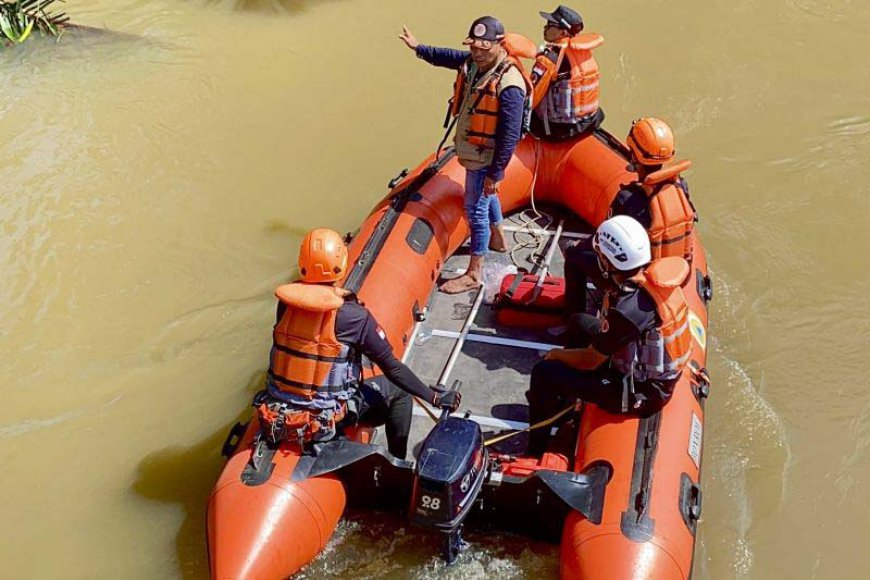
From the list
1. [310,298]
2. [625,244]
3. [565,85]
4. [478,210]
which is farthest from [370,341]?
[565,85]

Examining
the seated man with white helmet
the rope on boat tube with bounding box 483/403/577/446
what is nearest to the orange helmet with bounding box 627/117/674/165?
the seated man with white helmet

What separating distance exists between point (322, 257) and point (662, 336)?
121 cm

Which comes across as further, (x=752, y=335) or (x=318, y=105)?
(x=318, y=105)

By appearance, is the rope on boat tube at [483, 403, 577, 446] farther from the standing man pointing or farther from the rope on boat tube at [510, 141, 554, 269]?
the rope on boat tube at [510, 141, 554, 269]

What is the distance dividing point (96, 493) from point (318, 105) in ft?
11.8


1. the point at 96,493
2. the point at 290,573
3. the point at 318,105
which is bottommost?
the point at 96,493

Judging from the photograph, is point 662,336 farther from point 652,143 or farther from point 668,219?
point 652,143

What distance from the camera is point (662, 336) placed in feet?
10.4

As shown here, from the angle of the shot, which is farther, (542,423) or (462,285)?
(462,285)

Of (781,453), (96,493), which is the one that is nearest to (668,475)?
(781,453)

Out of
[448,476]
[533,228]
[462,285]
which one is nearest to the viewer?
[448,476]

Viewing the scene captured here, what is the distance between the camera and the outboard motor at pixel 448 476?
305 centimetres

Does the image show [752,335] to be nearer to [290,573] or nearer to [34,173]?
[290,573]

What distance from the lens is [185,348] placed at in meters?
4.88
